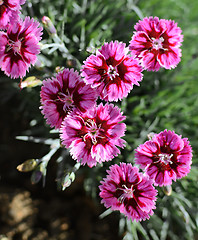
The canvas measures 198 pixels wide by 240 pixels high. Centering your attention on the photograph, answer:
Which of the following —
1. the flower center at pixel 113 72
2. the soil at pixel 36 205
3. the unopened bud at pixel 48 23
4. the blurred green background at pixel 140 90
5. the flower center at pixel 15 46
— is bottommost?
the soil at pixel 36 205

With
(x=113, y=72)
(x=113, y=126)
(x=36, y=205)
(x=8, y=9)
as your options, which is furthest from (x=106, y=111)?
(x=36, y=205)

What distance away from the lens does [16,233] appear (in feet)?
8.77

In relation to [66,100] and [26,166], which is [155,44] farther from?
[26,166]

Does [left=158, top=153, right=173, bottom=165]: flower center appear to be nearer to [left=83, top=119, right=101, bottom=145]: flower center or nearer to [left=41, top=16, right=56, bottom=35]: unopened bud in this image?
[left=83, top=119, right=101, bottom=145]: flower center

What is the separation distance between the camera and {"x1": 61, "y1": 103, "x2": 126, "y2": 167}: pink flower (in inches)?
62.3

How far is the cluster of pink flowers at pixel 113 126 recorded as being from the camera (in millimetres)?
1606

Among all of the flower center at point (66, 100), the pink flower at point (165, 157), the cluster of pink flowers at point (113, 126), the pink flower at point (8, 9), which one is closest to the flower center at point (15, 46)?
the pink flower at point (8, 9)

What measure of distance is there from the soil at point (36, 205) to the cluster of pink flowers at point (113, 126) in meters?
1.19

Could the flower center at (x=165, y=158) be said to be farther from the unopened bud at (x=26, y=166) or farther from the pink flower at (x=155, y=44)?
the unopened bud at (x=26, y=166)

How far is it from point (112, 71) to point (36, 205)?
1.79 m

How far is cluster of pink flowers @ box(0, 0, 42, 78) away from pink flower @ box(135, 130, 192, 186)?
0.81 m

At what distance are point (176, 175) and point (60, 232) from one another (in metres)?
1.56

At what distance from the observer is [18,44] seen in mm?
1672

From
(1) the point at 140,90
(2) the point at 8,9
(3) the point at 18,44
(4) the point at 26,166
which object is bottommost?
(1) the point at 140,90
